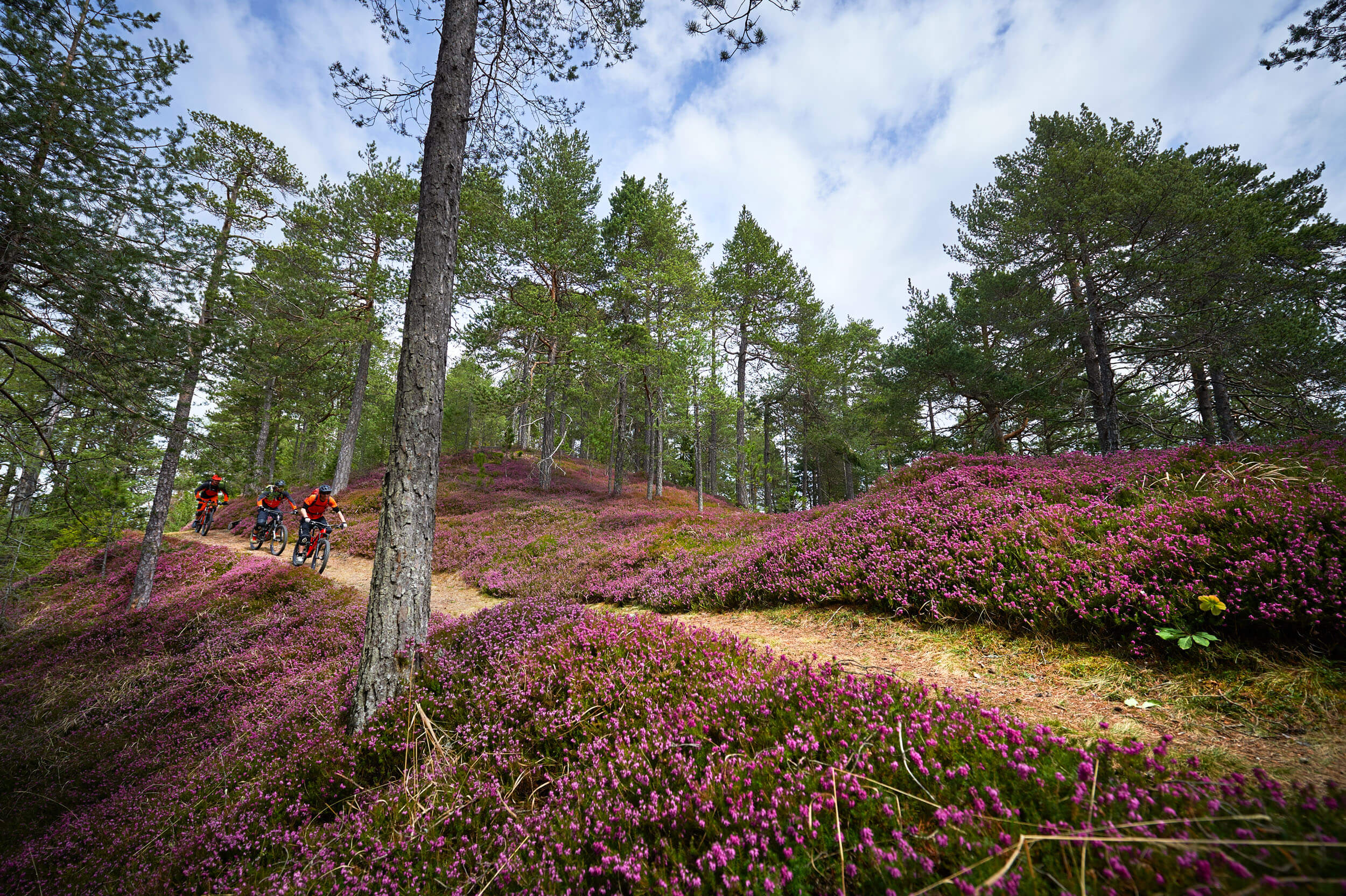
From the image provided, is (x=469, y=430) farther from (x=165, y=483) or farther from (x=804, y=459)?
(x=165, y=483)

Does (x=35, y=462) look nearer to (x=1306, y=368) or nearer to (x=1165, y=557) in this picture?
(x=1165, y=557)

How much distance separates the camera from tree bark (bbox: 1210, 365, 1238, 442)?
1365 centimetres

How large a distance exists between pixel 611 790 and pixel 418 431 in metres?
3.37

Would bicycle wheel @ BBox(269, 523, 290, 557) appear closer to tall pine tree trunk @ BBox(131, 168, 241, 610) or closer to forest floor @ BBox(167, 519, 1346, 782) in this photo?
tall pine tree trunk @ BBox(131, 168, 241, 610)

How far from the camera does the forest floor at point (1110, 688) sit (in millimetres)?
2012

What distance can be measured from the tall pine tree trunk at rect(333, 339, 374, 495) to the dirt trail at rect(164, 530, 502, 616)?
176 inches

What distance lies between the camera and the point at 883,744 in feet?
6.72

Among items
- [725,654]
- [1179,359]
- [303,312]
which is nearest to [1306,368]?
[1179,359]

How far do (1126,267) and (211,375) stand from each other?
74.2ft

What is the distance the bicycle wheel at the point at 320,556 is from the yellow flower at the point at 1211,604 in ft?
47.4

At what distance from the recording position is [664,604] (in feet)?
21.2

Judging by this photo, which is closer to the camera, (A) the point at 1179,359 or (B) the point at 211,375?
(B) the point at 211,375

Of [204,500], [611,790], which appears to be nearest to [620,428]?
[204,500]

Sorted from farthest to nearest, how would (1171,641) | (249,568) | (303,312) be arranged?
(303,312)
(249,568)
(1171,641)
